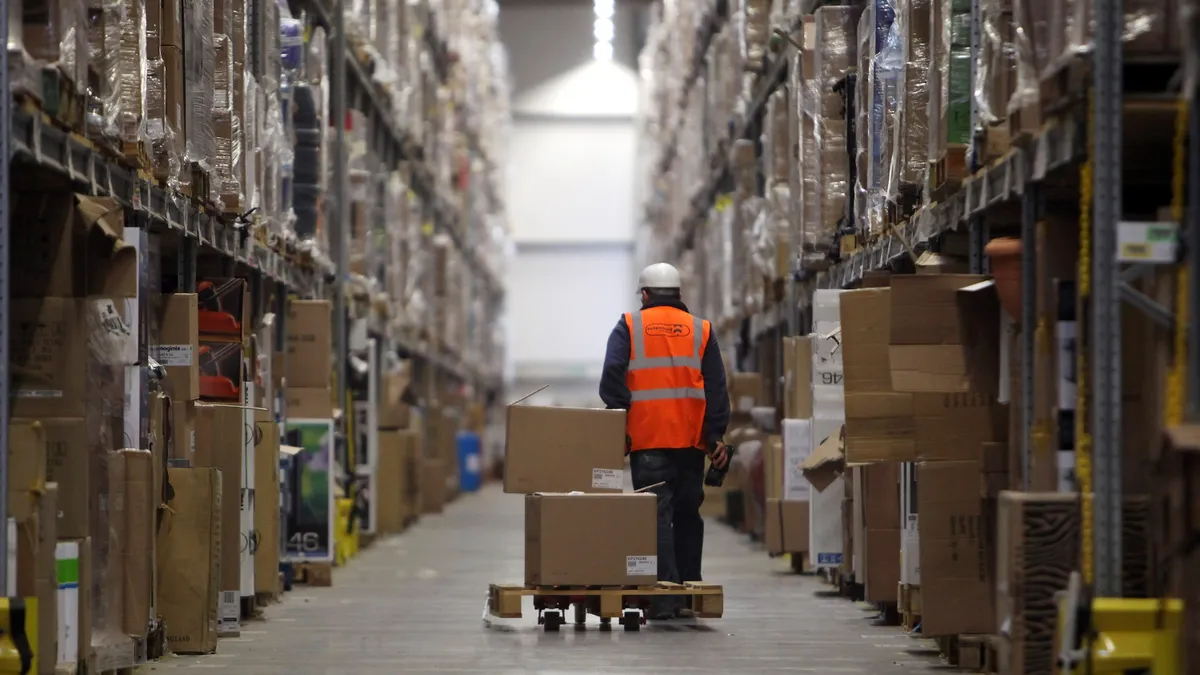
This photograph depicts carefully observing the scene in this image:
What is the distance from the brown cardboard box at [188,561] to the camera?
7.13 m

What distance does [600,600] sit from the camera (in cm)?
793

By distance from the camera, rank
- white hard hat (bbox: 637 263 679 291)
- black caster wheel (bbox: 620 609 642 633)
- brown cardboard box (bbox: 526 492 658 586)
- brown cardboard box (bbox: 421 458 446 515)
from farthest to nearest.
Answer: brown cardboard box (bbox: 421 458 446 515), white hard hat (bbox: 637 263 679 291), black caster wheel (bbox: 620 609 642 633), brown cardboard box (bbox: 526 492 658 586)

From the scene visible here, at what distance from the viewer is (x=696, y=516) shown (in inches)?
337

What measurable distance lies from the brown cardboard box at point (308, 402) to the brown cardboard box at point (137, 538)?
414 cm

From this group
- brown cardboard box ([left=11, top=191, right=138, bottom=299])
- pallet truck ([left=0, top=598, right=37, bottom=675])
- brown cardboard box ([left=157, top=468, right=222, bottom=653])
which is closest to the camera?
pallet truck ([left=0, top=598, right=37, bottom=675])

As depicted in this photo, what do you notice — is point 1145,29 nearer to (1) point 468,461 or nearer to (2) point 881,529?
(2) point 881,529

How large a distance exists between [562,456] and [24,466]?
3.25 metres

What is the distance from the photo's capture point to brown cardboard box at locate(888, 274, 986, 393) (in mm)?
6355

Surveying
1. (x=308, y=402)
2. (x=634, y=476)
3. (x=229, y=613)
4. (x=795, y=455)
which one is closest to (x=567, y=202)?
(x=308, y=402)

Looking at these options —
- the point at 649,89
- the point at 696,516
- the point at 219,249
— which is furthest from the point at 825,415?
the point at 649,89

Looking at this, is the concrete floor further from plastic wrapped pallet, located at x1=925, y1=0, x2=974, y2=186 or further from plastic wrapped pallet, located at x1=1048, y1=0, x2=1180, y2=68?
plastic wrapped pallet, located at x1=1048, y1=0, x2=1180, y2=68

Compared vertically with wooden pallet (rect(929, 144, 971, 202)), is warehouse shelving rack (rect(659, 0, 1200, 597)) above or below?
below

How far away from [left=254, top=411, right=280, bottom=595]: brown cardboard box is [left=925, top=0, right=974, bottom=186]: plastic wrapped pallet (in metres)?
3.80

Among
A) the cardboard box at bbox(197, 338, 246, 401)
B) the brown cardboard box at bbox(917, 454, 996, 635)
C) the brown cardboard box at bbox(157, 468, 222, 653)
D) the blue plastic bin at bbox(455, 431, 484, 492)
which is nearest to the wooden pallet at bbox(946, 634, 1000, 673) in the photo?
the brown cardboard box at bbox(917, 454, 996, 635)
